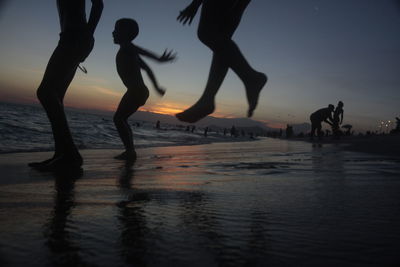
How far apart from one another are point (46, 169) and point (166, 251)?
2.52 meters

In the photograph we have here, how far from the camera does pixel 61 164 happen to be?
10.5 ft

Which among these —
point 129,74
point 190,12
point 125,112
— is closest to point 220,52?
point 190,12

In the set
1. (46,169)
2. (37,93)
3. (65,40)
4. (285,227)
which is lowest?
(46,169)

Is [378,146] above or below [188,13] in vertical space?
below

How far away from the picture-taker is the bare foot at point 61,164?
3.01m

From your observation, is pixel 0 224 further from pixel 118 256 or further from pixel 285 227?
pixel 285 227

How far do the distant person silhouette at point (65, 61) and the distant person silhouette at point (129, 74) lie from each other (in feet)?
3.34

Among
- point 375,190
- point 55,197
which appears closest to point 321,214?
point 375,190

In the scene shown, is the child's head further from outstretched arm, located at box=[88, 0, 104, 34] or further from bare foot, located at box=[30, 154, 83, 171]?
bare foot, located at box=[30, 154, 83, 171]

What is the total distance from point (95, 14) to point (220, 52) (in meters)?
1.97

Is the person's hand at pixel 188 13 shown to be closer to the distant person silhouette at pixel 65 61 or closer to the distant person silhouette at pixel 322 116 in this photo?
the distant person silhouette at pixel 65 61

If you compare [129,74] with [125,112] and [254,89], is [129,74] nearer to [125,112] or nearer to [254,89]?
[125,112]

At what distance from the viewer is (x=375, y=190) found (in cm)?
163

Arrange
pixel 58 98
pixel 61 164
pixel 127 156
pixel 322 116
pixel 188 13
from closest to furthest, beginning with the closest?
pixel 188 13, pixel 61 164, pixel 58 98, pixel 127 156, pixel 322 116
